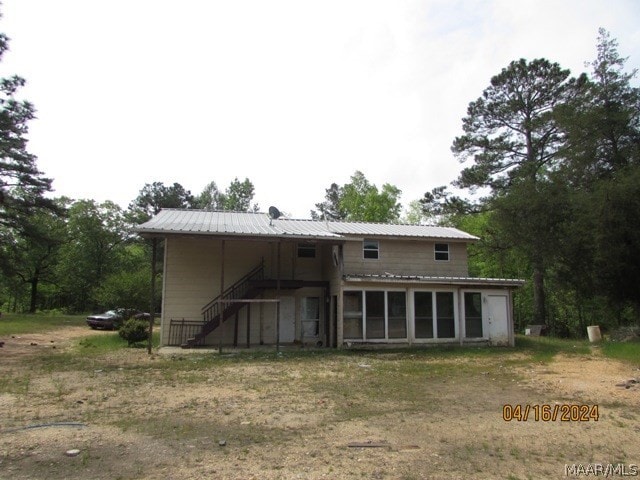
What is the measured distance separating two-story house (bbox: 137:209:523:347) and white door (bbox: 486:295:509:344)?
0.04 metres

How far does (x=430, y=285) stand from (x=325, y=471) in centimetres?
1375

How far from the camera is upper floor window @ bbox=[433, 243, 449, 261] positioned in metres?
20.9

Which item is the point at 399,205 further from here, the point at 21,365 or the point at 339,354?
the point at 21,365

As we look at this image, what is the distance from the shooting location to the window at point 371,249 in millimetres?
19969

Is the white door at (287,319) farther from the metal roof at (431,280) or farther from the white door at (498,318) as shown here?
the white door at (498,318)

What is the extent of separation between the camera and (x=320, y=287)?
1983 cm

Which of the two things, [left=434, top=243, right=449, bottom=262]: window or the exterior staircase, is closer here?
the exterior staircase

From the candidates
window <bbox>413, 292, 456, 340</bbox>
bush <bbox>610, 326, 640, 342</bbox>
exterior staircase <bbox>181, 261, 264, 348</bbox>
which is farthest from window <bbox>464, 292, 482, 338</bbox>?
exterior staircase <bbox>181, 261, 264, 348</bbox>

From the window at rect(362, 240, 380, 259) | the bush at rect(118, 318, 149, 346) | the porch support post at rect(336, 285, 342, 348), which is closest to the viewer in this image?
the porch support post at rect(336, 285, 342, 348)

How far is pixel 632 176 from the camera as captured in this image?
1862 cm

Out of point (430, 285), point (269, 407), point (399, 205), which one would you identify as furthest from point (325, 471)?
point (399, 205)
